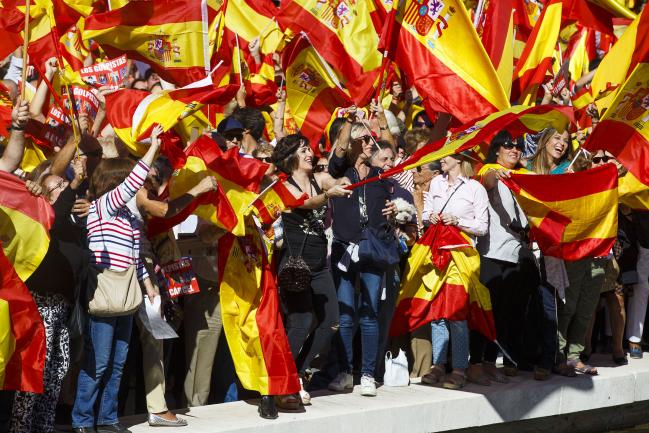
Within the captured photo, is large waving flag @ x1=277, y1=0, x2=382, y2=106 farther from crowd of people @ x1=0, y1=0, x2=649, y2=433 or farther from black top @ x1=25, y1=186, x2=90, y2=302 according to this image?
black top @ x1=25, y1=186, x2=90, y2=302

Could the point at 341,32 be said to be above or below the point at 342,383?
above

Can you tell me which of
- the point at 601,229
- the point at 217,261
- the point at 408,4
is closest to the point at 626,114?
the point at 601,229

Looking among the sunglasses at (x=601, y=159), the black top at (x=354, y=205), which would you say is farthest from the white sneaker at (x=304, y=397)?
the sunglasses at (x=601, y=159)

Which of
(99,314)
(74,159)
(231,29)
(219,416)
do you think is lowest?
(219,416)

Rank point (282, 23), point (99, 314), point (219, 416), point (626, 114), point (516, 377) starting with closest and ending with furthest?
point (99, 314) < point (219, 416) < point (626, 114) < point (516, 377) < point (282, 23)

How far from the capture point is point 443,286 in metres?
10.3

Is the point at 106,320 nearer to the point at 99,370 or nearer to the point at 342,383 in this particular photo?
the point at 99,370

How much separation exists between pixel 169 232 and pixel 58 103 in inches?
52.3

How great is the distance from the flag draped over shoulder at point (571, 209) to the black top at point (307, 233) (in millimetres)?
1798

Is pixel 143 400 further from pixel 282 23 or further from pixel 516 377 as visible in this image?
pixel 282 23

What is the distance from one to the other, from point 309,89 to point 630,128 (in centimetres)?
286

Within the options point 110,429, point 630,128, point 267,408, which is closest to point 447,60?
point 630,128

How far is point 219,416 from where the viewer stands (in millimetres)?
8680

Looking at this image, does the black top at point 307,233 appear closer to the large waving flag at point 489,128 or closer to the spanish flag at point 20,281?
the large waving flag at point 489,128
